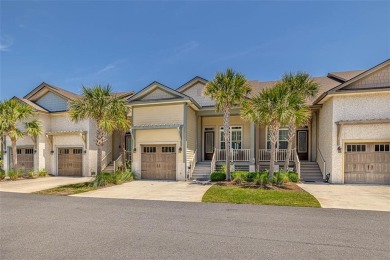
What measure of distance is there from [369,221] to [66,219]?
9764 millimetres

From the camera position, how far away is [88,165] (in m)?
19.9

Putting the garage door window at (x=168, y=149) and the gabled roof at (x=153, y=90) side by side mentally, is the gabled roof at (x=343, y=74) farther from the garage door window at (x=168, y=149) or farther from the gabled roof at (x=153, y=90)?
the garage door window at (x=168, y=149)

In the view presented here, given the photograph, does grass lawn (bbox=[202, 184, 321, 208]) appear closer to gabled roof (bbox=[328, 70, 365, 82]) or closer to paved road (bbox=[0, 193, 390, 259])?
paved road (bbox=[0, 193, 390, 259])

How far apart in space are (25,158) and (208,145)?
1699cm

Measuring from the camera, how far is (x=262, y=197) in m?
10.5

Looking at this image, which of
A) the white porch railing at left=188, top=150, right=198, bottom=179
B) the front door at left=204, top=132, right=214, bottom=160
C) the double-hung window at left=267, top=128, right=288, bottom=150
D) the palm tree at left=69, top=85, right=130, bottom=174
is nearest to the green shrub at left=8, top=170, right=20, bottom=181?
the palm tree at left=69, top=85, right=130, bottom=174

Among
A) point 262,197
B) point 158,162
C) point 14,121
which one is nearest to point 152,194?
point 262,197

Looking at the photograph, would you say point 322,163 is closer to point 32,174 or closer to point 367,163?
point 367,163

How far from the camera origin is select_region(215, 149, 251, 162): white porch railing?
58.8 ft

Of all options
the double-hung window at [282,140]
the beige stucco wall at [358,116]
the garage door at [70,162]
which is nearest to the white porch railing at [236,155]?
the double-hung window at [282,140]

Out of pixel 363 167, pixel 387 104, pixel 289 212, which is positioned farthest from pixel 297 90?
pixel 289 212

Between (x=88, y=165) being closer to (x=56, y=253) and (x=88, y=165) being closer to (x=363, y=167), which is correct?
(x=56, y=253)

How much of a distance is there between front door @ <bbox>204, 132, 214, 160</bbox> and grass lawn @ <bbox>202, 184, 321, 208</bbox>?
7.71 m

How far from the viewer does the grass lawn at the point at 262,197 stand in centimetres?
964
